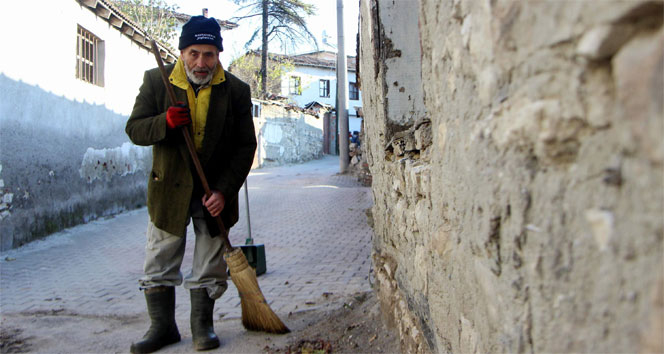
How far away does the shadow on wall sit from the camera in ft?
24.6

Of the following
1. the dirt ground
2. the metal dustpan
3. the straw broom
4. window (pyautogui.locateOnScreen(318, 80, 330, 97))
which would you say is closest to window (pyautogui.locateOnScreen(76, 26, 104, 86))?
the metal dustpan

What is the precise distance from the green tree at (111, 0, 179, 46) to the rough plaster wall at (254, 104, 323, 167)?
4.89 metres

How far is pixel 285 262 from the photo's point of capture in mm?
6305

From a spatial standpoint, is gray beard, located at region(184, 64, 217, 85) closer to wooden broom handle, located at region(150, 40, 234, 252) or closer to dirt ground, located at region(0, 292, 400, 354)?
wooden broom handle, located at region(150, 40, 234, 252)

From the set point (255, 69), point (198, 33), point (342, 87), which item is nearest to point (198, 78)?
point (198, 33)

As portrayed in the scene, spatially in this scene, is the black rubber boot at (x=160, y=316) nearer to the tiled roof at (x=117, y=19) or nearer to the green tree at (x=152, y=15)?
the tiled roof at (x=117, y=19)

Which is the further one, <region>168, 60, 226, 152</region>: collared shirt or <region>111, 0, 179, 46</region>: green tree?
<region>111, 0, 179, 46</region>: green tree

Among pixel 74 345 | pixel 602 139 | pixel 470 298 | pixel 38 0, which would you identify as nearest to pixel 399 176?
pixel 470 298

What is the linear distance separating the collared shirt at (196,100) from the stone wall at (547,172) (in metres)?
1.65

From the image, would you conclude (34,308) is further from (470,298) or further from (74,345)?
(470,298)

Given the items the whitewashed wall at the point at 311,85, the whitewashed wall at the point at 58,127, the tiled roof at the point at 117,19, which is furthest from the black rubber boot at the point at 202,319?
the whitewashed wall at the point at 311,85

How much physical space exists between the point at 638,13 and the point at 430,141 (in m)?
1.50

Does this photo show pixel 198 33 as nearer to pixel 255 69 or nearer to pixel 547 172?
pixel 547 172

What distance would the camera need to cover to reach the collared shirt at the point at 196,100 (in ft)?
10.5
